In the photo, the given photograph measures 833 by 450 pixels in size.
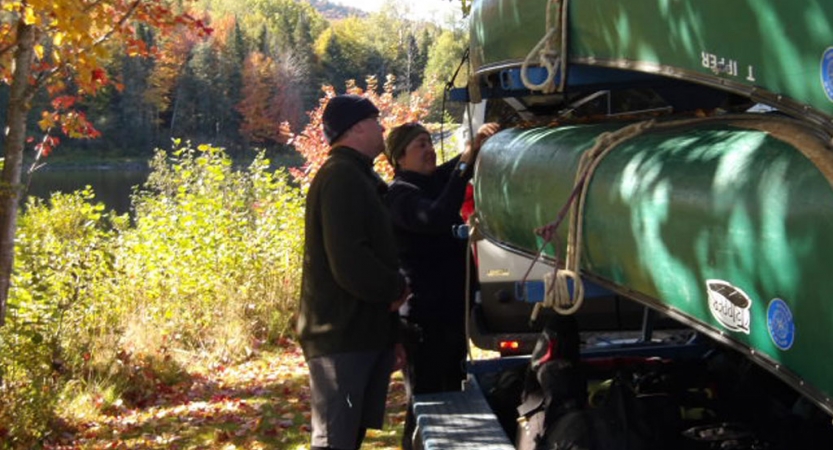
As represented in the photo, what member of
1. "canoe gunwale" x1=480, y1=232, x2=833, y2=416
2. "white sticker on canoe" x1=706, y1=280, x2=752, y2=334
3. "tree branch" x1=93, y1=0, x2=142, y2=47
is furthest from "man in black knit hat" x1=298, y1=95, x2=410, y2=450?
"tree branch" x1=93, y1=0, x2=142, y2=47

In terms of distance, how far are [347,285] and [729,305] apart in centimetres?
179

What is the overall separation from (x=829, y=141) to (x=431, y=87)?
15.9 meters

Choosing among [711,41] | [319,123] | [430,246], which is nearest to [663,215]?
[711,41]

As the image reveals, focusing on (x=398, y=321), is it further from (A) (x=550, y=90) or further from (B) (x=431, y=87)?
(B) (x=431, y=87)

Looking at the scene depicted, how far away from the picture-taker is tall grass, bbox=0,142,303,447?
705 cm

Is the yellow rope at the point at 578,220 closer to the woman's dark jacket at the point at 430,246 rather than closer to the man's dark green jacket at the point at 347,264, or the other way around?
the man's dark green jacket at the point at 347,264

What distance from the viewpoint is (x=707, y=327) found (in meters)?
2.58

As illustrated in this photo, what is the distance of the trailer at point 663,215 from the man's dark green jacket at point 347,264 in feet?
1.55

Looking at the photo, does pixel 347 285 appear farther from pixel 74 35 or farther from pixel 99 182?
pixel 99 182

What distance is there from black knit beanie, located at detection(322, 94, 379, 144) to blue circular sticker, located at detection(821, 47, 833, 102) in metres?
2.30

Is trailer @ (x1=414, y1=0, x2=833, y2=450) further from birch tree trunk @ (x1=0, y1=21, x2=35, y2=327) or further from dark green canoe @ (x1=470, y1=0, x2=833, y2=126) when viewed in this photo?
birch tree trunk @ (x1=0, y1=21, x2=35, y2=327)

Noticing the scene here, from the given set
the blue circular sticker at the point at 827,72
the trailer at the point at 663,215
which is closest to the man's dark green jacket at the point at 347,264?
the trailer at the point at 663,215

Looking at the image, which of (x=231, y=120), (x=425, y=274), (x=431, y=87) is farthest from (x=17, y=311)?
(x=231, y=120)

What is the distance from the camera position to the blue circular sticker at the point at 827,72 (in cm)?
205
